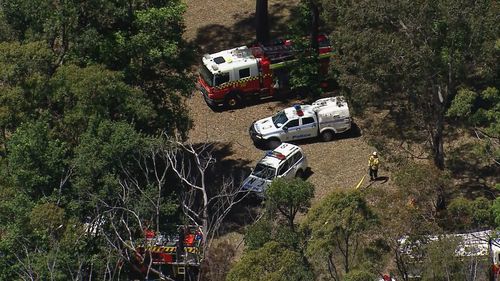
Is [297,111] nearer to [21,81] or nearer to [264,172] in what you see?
[264,172]

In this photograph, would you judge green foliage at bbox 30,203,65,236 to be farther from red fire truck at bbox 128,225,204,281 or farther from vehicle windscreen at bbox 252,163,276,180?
vehicle windscreen at bbox 252,163,276,180

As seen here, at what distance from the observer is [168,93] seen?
39344 mm

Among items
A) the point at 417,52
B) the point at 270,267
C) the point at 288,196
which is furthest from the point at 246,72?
the point at 270,267

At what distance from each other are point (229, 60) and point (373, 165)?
1059cm

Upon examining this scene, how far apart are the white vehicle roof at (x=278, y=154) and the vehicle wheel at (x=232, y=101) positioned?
5890 mm

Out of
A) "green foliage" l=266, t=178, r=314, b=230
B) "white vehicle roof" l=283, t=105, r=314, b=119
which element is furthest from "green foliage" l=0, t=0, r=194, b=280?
"white vehicle roof" l=283, t=105, r=314, b=119

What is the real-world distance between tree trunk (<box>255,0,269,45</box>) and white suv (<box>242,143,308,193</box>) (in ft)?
34.2

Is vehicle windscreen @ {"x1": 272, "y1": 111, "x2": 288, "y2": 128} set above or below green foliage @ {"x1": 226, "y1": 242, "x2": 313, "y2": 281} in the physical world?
below

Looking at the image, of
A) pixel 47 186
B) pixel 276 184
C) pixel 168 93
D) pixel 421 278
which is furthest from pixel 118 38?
pixel 421 278

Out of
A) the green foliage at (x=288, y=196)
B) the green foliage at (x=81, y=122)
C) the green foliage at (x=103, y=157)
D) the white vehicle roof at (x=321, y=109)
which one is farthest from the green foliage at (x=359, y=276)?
the white vehicle roof at (x=321, y=109)

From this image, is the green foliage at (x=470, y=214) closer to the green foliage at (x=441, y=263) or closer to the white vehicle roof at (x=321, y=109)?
the green foliage at (x=441, y=263)

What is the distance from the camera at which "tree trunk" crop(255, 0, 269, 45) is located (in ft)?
165

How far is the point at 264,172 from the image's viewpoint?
40250 millimetres

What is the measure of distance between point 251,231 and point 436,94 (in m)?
10.6
